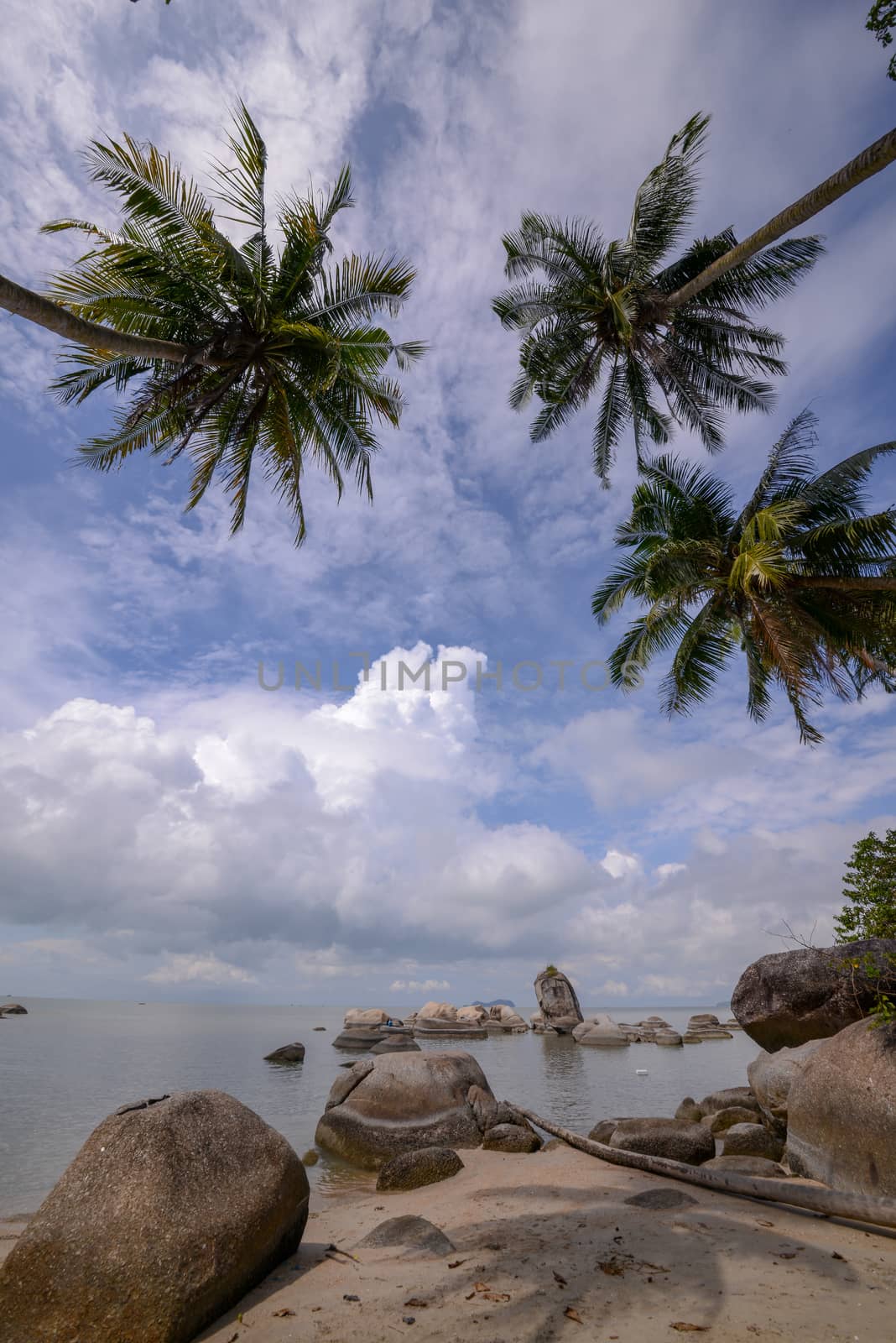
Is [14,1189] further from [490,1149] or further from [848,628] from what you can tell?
[848,628]

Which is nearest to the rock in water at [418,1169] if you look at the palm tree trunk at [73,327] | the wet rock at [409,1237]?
the wet rock at [409,1237]

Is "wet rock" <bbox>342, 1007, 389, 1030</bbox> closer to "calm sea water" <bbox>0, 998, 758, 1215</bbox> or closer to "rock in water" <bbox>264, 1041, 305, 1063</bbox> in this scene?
"calm sea water" <bbox>0, 998, 758, 1215</bbox>

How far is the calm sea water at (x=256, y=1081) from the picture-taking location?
1470cm

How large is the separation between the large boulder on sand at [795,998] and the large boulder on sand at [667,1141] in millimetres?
3406

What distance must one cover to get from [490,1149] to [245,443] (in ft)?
47.9

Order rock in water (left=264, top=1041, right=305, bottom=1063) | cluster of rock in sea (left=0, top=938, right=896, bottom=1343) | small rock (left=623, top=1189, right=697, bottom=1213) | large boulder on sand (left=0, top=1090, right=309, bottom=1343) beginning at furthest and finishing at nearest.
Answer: rock in water (left=264, top=1041, right=305, bottom=1063) < small rock (left=623, top=1189, right=697, bottom=1213) < cluster of rock in sea (left=0, top=938, right=896, bottom=1343) < large boulder on sand (left=0, top=1090, right=309, bottom=1343)

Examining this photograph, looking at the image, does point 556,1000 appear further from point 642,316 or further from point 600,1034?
point 642,316

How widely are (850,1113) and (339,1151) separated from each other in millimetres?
10053

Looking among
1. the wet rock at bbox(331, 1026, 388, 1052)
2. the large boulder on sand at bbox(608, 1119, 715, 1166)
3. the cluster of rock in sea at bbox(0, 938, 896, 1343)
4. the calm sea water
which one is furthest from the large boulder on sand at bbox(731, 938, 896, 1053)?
the wet rock at bbox(331, 1026, 388, 1052)

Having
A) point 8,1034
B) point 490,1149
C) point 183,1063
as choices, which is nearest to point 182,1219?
point 490,1149

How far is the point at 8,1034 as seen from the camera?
5034 cm

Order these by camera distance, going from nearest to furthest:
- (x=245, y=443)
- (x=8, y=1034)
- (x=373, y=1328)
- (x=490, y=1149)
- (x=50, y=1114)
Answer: (x=373, y=1328) < (x=490, y=1149) < (x=245, y=443) < (x=50, y=1114) < (x=8, y=1034)

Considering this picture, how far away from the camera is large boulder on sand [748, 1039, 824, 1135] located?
13.6 m

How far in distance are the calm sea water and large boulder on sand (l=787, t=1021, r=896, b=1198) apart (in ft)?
25.3
